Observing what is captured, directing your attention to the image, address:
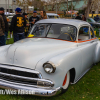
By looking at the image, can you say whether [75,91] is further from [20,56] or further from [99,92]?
[20,56]

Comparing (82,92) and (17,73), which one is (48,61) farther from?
(82,92)

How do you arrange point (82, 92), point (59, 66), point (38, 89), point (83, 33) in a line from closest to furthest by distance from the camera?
point (38, 89)
point (59, 66)
point (82, 92)
point (83, 33)

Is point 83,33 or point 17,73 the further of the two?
point 83,33

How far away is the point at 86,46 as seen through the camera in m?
4.61

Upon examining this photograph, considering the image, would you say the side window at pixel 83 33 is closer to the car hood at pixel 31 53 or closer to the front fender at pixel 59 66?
the car hood at pixel 31 53

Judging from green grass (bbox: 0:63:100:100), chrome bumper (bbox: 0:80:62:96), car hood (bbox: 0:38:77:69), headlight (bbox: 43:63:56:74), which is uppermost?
car hood (bbox: 0:38:77:69)

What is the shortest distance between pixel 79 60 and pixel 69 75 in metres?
0.51

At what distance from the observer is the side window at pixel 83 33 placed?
4844 mm

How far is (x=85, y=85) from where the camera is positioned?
4.27 meters

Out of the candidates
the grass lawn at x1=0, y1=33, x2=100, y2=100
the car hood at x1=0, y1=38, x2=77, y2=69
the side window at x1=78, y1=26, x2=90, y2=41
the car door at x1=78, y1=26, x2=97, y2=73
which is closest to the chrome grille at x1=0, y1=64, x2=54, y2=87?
the car hood at x1=0, y1=38, x2=77, y2=69

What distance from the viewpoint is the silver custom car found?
313 centimetres

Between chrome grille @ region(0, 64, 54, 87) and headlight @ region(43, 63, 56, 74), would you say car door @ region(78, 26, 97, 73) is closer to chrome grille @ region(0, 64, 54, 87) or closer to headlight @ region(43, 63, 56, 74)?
headlight @ region(43, 63, 56, 74)

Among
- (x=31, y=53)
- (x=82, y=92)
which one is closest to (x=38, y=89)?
(x=31, y=53)

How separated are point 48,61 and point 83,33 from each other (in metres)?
2.39
